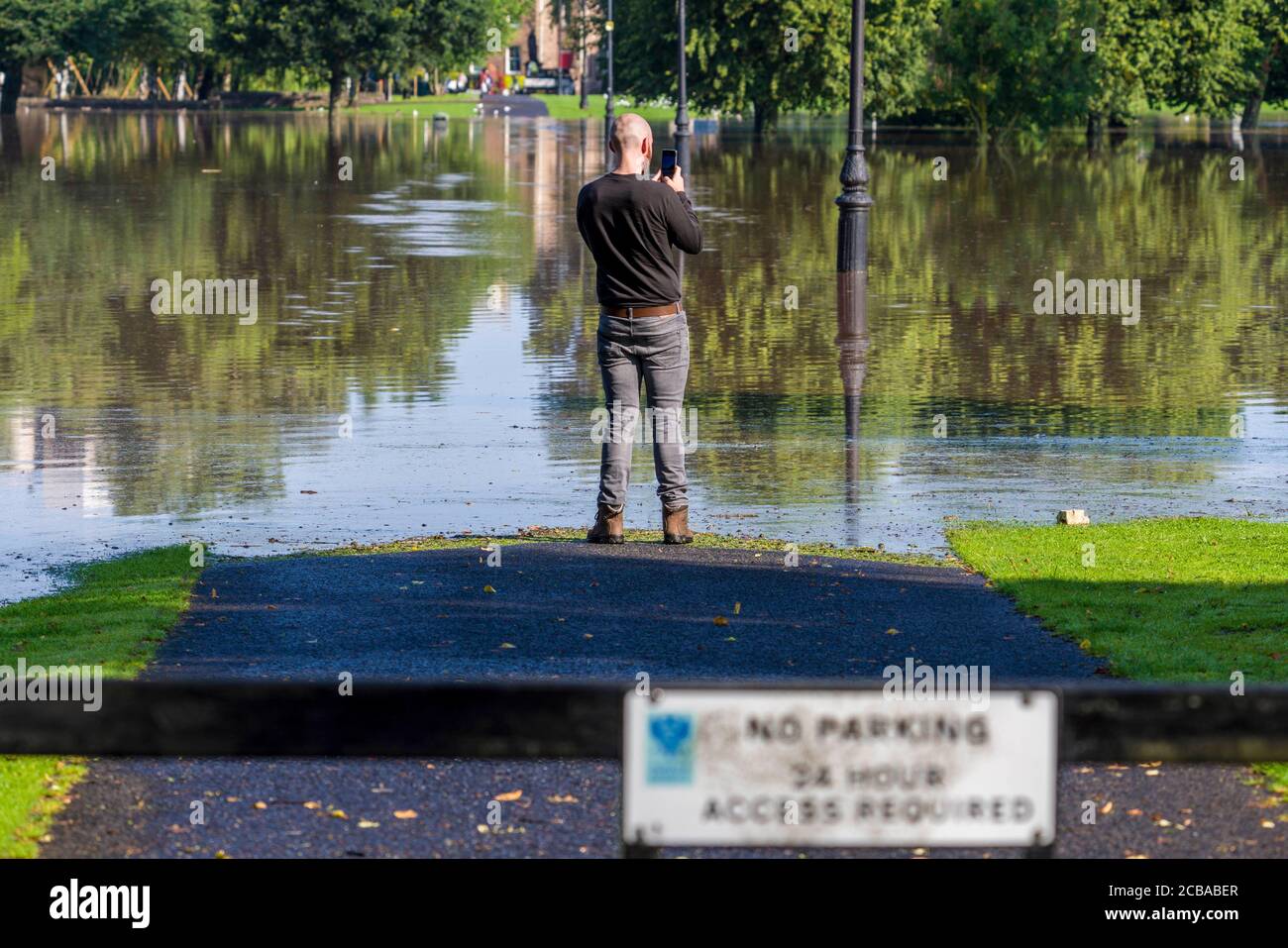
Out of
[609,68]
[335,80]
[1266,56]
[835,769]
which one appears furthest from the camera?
[335,80]

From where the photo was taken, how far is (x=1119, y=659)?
321 inches

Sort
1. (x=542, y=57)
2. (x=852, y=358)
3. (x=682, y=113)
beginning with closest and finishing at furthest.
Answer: (x=852, y=358) → (x=682, y=113) → (x=542, y=57)

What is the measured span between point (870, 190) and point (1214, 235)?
40.4ft

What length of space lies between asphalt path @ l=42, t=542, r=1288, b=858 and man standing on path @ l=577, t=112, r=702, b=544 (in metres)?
0.37

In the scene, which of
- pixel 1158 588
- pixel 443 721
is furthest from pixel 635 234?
pixel 443 721

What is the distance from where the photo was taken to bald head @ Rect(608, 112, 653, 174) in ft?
31.8

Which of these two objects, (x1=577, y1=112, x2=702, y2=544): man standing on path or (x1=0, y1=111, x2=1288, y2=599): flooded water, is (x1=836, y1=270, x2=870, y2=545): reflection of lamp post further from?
(x1=577, y1=112, x2=702, y2=544): man standing on path

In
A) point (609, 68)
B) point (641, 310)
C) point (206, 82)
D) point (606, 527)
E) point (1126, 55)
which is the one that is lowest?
point (606, 527)

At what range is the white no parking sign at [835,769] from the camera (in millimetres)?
3795

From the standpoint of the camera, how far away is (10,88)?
93500mm

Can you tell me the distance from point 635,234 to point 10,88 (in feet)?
296

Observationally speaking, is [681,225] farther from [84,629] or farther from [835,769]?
[835,769]
